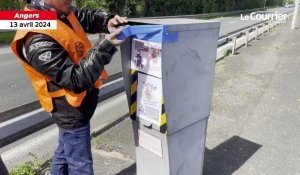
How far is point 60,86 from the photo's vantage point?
89.5 inches

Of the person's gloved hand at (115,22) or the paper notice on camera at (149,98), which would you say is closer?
the paper notice on camera at (149,98)

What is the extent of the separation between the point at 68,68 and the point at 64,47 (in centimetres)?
19

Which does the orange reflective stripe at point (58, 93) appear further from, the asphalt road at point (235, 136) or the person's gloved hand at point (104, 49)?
the asphalt road at point (235, 136)

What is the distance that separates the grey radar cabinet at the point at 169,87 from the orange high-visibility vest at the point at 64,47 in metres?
0.35

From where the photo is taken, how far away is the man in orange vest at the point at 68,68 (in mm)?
2131

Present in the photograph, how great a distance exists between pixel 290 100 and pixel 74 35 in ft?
17.2

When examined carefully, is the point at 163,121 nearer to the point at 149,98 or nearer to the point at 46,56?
the point at 149,98

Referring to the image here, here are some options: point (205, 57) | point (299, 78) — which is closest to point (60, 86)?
point (205, 57)

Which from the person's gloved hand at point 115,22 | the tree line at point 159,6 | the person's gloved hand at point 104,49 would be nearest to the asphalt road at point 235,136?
the person's gloved hand at point 115,22

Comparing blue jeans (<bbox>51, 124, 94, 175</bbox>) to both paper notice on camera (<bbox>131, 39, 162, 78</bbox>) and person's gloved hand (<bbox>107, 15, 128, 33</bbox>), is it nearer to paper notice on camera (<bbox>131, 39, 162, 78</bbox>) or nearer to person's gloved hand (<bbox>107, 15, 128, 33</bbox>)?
paper notice on camera (<bbox>131, 39, 162, 78</bbox>)

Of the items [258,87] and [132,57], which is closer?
[132,57]

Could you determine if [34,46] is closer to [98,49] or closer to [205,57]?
[98,49]

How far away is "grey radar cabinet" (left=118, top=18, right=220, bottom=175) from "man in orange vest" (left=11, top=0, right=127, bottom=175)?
0.96 feet

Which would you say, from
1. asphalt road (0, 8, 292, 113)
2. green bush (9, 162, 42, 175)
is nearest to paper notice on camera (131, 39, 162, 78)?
green bush (9, 162, 42, 175)
